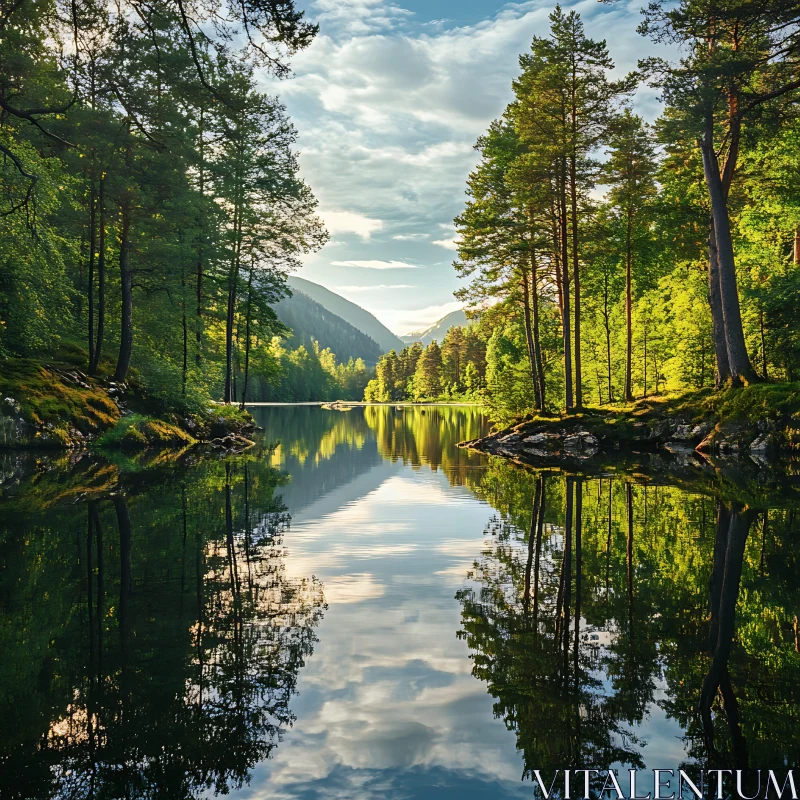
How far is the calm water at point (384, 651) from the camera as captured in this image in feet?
11.1

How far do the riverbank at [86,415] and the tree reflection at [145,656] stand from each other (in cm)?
1440

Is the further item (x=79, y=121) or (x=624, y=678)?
(x=79, y=121)

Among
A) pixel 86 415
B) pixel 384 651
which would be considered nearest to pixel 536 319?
pixel 86 415

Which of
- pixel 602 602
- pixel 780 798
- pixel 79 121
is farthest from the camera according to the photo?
pixel 79 121

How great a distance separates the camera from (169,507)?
1116cm

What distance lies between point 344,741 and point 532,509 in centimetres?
834

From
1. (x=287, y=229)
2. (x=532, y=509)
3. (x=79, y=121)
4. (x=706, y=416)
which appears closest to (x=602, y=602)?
(x=532, y=509)

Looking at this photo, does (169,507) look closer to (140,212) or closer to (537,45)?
(140,212)

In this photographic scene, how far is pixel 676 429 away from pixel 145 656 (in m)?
23.3

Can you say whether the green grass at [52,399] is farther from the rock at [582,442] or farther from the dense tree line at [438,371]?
the dense tree line at [438,371]

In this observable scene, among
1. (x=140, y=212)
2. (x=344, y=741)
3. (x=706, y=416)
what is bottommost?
(x=344, y=741)

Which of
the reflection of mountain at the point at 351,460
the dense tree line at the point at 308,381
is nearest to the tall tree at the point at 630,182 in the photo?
the reflection of mountain at the point at 351,460

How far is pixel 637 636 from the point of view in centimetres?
521

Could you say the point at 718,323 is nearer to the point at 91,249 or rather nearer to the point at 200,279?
the point at 200,279
